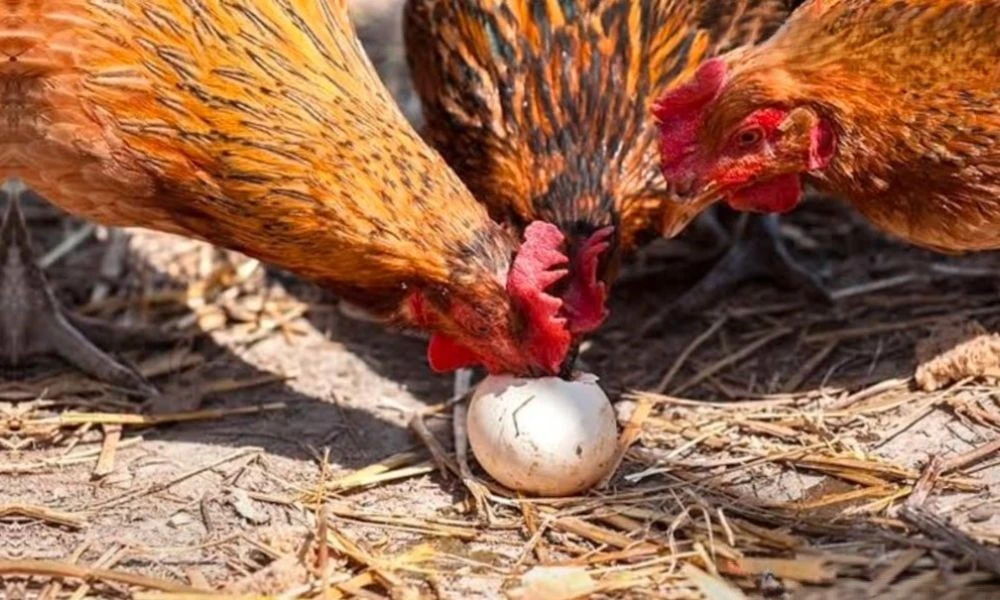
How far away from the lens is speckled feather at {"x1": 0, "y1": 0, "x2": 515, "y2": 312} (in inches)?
154

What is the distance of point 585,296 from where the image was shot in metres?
4.14

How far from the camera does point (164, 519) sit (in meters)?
4.14

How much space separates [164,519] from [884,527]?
6.16 feet

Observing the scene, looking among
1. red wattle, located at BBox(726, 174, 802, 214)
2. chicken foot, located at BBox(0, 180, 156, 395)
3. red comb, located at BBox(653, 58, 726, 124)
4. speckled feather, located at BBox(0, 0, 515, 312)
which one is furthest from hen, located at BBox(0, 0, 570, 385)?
chicken foot, located at BBox(0, 180, 156, 395)

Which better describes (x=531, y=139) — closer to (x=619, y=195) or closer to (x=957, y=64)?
(x=619, y=195)

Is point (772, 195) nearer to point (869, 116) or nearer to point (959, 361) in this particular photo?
point (869, 116)

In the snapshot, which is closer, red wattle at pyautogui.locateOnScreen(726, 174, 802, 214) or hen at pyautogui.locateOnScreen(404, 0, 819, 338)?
red wattle at pyautogui.locateOnScreen(726, 174, 802, 214)

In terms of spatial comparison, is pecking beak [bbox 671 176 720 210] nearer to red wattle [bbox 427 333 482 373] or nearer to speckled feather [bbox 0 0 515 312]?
speckled feather [bbox 0 0 515 312]

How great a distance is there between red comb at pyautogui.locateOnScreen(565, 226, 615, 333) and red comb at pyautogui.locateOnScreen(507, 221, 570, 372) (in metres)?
0.07

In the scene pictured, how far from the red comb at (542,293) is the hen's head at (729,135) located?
0.42 meters

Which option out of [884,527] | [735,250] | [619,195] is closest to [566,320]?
[619,195]

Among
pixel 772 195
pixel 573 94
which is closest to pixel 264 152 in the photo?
pixel 573 94

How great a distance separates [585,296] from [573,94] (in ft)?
2.30

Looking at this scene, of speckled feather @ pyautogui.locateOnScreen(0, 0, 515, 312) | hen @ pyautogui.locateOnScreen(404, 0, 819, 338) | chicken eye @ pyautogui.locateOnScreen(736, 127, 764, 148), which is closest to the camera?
speckled feather @ pyautogui.locateOnScreen(0, 0, 515, 312)
